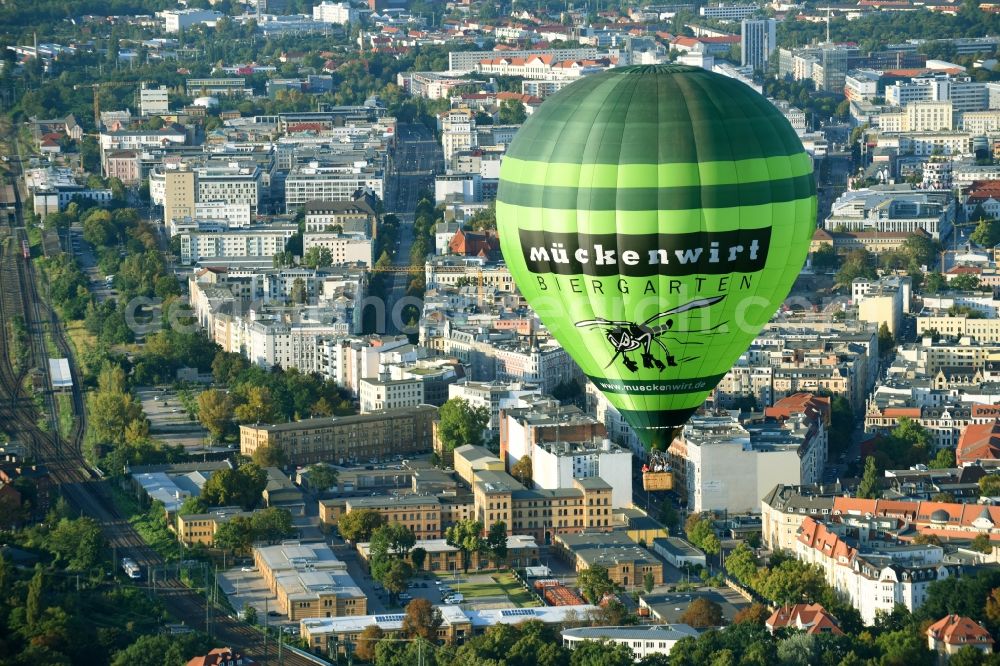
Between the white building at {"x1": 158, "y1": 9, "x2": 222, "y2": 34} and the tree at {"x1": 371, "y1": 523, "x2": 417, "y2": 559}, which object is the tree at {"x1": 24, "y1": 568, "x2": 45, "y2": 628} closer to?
the tree at {"x1": 371, "y1": 523, "x2": 417, "y2": 559}

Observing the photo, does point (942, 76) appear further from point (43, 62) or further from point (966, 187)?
point (43, 62)

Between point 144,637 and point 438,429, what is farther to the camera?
point 438,429

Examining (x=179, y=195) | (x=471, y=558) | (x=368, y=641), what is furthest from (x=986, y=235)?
(x=368, y=641)

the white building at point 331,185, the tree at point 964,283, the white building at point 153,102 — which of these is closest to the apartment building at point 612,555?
the tree at point 964,283

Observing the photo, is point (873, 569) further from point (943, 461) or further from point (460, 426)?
point (460, 426)

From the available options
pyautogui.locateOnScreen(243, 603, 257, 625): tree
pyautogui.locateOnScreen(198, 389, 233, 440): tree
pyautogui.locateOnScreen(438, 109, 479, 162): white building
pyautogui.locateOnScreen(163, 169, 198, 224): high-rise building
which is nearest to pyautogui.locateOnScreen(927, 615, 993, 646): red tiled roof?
pyautogui.locateOnScreen(243, 603, 257, 625): tree

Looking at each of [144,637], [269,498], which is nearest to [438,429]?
[269,498]
